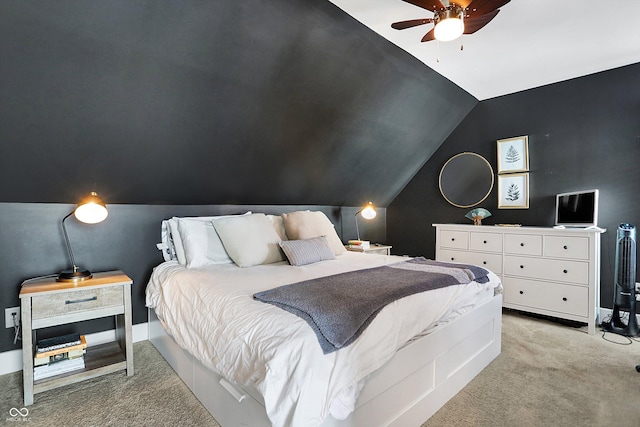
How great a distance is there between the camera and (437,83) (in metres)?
3.38

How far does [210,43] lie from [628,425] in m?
3.10

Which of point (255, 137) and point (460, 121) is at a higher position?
point (460, 121)

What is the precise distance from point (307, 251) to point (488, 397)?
5.03 feet

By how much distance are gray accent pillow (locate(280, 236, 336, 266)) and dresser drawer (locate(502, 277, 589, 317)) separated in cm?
198

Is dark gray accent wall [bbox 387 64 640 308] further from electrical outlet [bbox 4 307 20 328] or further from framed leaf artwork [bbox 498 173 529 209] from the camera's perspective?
electrical outlet [bbox 4 307 20 328]

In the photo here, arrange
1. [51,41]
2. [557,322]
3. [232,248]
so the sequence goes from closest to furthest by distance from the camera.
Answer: [51,41] < [232,248] < [557,322]

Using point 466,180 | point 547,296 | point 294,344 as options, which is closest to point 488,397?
point 294,344

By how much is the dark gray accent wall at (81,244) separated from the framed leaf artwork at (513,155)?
10.4 feet

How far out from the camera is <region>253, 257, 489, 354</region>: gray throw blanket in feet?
4.34

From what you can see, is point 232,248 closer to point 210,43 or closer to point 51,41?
point 210,43

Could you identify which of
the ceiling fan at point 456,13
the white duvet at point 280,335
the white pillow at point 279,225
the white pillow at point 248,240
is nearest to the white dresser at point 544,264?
the white duvet at point 280,335

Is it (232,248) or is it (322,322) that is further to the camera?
(232,248)

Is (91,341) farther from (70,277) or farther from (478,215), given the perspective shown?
(478,215)

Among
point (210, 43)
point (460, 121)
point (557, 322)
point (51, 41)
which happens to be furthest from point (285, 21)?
point (557, 322)
